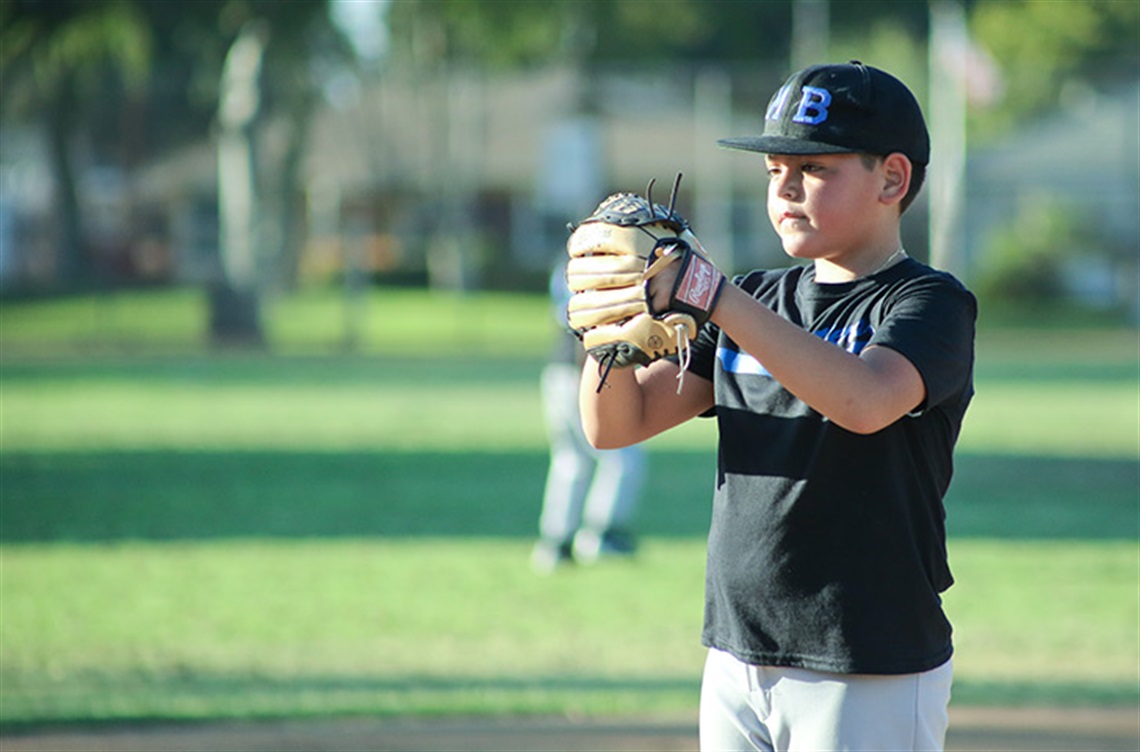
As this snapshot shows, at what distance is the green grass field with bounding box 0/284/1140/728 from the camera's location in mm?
6348

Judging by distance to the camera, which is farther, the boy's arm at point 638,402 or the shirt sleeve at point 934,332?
the boy's arm at point 638,402

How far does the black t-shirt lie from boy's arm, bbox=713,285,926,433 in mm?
104

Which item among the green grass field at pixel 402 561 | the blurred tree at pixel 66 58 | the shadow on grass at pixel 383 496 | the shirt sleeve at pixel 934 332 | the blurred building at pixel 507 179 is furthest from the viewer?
the blurred building at pixel 507 179

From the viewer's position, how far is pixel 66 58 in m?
31.3

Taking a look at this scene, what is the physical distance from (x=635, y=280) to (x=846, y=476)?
1.77 ft

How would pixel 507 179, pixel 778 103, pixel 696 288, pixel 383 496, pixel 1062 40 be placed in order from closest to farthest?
pixel 696 288
pixel 778 103
pixel 383 496
pixel 1062 40
pixel 507 179

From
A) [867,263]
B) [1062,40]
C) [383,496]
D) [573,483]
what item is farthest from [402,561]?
[1062,40]

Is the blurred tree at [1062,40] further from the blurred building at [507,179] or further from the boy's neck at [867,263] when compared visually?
the boy's neck at [867,263]

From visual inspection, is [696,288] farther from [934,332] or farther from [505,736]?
[505,736]

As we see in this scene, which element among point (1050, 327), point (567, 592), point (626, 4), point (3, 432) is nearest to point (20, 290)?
point (3, 432)

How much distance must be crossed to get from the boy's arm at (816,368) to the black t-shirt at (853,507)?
0.10 metres

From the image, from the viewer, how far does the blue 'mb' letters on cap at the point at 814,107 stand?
2.74 meters

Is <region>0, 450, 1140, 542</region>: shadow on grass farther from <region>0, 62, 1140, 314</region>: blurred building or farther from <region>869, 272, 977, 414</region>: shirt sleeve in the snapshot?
<region>0, 62, 1140, 314</region>: blurred building

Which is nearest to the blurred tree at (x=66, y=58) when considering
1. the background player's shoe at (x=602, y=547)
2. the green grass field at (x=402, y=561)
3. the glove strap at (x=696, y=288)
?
the green grass field at (x=402, y=561)
